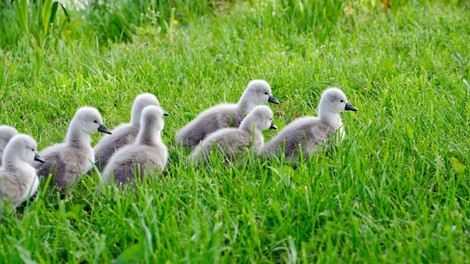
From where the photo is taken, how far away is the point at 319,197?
395 centimetres

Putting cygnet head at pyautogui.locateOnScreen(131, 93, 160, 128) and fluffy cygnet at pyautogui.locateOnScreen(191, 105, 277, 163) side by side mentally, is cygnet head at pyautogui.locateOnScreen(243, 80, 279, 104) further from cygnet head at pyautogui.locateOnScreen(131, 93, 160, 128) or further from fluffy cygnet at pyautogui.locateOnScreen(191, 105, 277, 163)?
cygnet head at pyautogui.locateOnScreen(131, 93, 160, 128)

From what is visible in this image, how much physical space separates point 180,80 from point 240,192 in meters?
2.55

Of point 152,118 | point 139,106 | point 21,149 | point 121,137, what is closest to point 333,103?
point 152,118

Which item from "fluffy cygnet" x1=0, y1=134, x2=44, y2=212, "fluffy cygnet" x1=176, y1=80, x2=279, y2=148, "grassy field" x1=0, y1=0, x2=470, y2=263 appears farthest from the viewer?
"fluffy cygnet" x1=176, y1=80, x2=279, y2=148

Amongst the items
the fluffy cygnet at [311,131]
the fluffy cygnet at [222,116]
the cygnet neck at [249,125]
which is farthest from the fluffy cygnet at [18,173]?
the fluffy cygnet at [311,131]

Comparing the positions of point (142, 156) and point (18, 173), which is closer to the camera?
point (18, 173)

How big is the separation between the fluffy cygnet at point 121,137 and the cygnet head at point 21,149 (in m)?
0.61

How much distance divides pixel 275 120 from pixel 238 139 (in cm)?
93

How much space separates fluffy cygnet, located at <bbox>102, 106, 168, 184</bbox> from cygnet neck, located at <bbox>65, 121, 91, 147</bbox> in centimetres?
25

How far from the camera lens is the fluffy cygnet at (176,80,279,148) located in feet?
16.8

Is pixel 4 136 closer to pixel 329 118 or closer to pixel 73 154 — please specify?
pixel 73 154

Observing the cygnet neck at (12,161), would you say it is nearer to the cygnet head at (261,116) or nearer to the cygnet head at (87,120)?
the cygnet head at (87,120)

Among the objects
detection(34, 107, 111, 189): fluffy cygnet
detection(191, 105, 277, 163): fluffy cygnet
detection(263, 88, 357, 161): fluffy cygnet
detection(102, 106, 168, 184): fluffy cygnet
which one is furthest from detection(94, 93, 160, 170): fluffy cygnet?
detection(263, 88, 357, 161): fluffy cygnet

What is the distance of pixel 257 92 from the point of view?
5.45 meters
